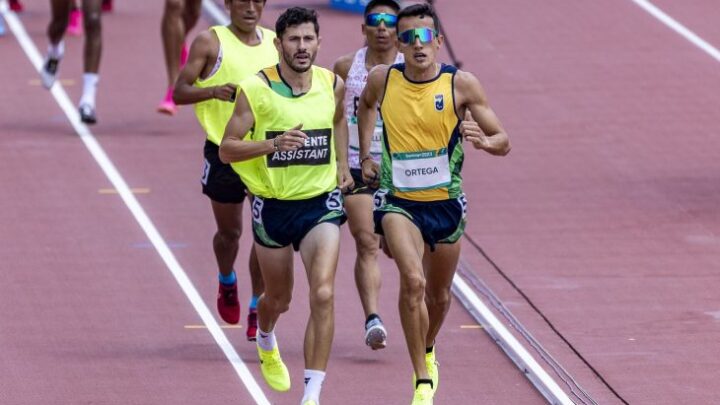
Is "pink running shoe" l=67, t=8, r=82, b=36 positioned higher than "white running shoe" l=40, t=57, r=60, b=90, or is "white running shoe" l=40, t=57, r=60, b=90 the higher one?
"white running shoe" l=40, t=57, r=60, b=90

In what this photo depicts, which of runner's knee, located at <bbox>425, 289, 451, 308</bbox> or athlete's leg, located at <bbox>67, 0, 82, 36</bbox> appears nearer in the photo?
runner's knee, located at <bbox>425, 289, 451, 308</bbox>

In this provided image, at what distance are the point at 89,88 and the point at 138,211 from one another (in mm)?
2974

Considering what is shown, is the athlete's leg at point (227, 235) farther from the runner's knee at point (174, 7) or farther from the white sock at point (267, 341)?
the runner's knee at point (174, 7)

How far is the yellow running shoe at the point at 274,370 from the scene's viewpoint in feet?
36.4

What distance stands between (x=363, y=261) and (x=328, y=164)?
136 centimetres

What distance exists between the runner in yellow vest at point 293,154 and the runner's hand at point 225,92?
3.29ft

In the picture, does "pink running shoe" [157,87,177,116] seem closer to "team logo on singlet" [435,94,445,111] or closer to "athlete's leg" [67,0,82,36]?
"athlete's leg" [67,0,82,36]

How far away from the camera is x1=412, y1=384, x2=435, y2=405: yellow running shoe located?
10375mm

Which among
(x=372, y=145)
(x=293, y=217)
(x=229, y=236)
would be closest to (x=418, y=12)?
(x=372, y=145)

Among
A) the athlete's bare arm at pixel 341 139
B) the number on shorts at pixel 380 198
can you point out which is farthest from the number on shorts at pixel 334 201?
the number on shorts at pixel 380 198

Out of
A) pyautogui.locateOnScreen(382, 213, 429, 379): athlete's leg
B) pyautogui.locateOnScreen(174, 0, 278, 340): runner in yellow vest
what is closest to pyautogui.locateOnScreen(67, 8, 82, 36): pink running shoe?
pyautogui.locateOnScreen(174, 0, 278, 340): runner in yellow vest

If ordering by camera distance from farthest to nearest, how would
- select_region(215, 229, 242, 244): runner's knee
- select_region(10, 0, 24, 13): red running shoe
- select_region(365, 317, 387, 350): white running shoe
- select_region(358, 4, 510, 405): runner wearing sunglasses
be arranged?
select_region(10, 0, 24, 13): red running shoe < select_region(215, 229, 242, 244): runner's knee < select_region(365, 317, 387, 350): white running shoe < select_region(358, 4, 510, 405): runner wearing sunglasses

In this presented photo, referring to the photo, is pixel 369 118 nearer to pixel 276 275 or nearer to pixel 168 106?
pixel 276 275

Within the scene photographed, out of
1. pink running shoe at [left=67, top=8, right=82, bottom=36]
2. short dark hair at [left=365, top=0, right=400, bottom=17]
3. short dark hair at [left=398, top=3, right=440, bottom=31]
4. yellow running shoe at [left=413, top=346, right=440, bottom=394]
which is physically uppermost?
short dark hair at [left=398, top=3, right=440, bottom=31]
